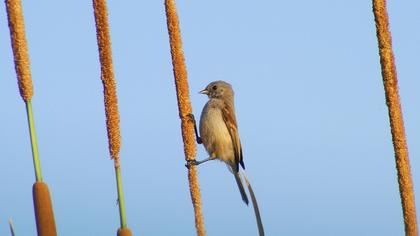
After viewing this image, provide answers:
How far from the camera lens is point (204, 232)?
145 inches

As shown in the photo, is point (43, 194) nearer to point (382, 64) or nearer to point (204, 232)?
point (204, 232)

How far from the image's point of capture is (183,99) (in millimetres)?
3854

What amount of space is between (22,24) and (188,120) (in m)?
1.62

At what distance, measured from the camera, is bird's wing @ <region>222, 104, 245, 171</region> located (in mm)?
8328

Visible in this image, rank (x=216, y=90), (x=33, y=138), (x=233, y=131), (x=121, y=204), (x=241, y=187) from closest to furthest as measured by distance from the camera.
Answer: (x=33, y=138) < (x=121, y=204) < (x=241, y=187) < (x=233, y=131) < (x=216, y=90)

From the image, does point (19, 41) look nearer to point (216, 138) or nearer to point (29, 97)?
point (29, 97)

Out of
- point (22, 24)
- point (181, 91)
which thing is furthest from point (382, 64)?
point (22, 24)

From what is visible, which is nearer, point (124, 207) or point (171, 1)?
point (124, 207)

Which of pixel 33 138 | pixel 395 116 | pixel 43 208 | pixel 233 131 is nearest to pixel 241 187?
pixel 233 131

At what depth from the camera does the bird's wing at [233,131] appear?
833 cm

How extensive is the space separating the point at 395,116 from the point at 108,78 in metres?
1.62

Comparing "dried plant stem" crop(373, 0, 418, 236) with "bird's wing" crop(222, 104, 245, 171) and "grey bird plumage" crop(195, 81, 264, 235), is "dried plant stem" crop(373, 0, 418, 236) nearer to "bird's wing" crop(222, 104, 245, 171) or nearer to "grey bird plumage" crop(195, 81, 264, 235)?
"grey bird plumage" crop(195, 81, 264, 235)

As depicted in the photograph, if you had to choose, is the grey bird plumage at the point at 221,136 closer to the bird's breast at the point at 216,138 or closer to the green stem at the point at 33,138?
the bird's breast at the point at 216,138

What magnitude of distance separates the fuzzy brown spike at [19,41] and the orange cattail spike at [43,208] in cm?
50
